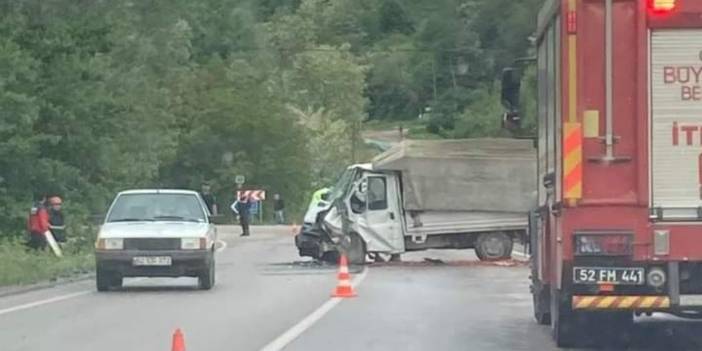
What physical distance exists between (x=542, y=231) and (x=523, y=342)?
1158 mm

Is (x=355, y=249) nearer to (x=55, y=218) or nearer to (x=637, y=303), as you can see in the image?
(x=55, y=218)

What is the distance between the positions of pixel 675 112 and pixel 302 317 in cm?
738

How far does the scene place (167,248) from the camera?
82.6ft

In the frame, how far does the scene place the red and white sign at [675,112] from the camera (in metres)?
13.9

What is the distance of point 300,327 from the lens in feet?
60.7

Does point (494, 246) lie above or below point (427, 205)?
below

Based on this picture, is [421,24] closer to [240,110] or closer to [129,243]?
[240,110]

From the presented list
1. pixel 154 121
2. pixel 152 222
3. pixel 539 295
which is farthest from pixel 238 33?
pixel 539 295

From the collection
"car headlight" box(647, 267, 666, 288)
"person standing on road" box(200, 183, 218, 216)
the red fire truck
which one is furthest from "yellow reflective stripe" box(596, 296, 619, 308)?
"person standing on road" box(200, 183, 218, 216)

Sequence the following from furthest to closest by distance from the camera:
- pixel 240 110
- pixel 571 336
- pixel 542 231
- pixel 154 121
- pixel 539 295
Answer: pixel 240 110
pixel 154 121
pixel 539 295
pixel 542 231
pixel 571 336

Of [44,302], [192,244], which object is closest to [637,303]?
[44,302]

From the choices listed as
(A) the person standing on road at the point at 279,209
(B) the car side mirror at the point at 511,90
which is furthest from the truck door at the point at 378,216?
(A) the person standing on road at the point at 279,209

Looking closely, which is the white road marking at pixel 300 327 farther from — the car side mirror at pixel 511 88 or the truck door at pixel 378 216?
the truck door at pixel 378 216

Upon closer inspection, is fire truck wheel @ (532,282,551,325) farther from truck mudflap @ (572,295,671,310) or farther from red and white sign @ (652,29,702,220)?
red and white sign @ (652,29,702,220)
